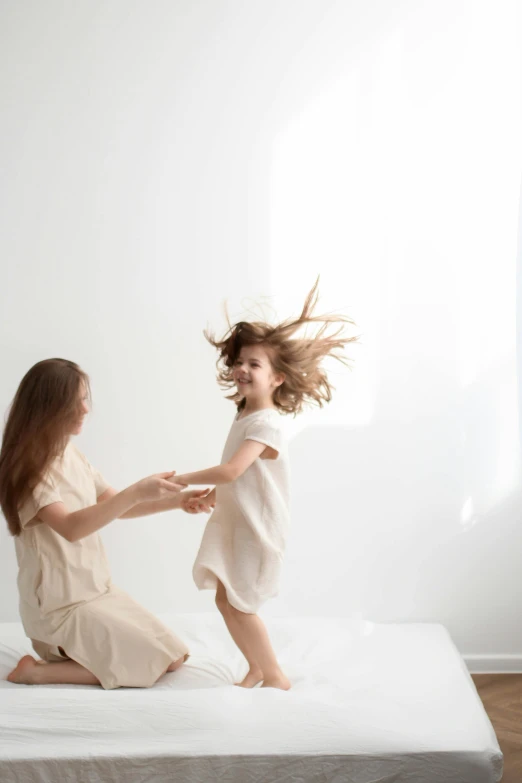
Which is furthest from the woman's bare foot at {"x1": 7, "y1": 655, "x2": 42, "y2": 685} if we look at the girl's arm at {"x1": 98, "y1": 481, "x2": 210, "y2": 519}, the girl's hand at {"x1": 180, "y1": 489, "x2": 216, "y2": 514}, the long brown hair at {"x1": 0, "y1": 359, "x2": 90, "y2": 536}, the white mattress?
the girl's hand at {"x1": 180, "y1": 489, "x2": 216, "y2": 514}

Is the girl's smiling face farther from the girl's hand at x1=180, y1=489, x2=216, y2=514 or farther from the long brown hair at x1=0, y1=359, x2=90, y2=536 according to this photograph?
the long brown hair at x1=0, y1=359, x2=90, y2=536

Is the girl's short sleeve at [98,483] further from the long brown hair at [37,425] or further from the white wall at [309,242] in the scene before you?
the white wall at [309,242]

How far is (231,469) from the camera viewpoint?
2.14 m

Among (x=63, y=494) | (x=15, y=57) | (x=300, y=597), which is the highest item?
(x=15, y=57)

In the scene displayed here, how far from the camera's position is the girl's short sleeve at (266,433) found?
7.25ft

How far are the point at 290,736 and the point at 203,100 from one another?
2.07 metres

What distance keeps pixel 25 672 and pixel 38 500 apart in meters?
0.42

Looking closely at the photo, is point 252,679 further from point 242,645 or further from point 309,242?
point 309,242

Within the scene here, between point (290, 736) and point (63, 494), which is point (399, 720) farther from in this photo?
point (63, 494)

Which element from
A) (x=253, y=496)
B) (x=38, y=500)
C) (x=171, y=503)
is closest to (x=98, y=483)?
(x=171, y=503)

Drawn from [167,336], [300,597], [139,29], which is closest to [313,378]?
[167,336]

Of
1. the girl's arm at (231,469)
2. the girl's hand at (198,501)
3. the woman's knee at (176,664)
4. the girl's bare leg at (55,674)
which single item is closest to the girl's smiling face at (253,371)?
the girl's arm at (231,469)

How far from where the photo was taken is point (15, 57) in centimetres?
290

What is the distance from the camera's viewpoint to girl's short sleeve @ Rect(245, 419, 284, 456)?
2.21 meters
